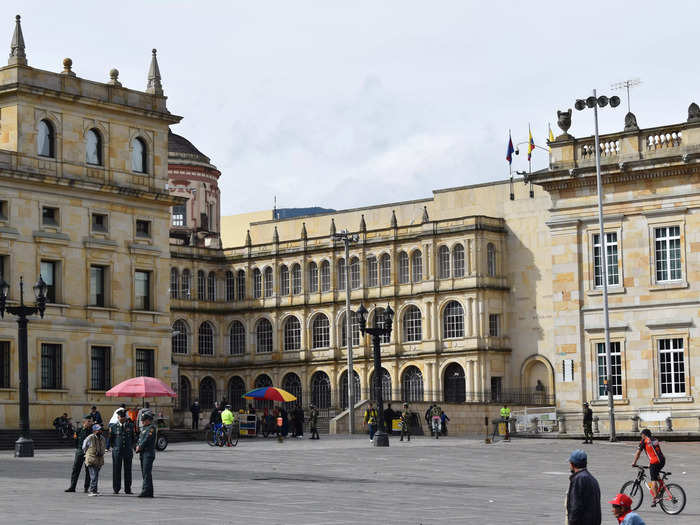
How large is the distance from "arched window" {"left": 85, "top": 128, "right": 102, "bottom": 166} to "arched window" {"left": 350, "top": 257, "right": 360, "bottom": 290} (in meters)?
38.2

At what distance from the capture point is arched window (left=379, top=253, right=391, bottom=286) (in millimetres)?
99625

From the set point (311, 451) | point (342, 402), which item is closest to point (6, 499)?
point (311, 451)

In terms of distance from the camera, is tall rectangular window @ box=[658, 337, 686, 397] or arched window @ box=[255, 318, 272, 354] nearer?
tall rectangular window @ box=[658, 337, 686, 397]

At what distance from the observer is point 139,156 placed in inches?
2640

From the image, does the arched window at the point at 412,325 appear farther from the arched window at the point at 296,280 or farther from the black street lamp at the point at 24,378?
the black street lamp at the point at 24,378

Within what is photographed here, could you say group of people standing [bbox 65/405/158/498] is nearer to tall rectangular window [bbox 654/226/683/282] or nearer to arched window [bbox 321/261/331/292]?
tall rectangular window [bbox 654/226/683/282]

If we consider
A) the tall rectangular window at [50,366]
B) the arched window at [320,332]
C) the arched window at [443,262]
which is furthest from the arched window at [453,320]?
the tall rectangular window at [50,366]

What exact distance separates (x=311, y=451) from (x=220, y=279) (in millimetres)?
59520

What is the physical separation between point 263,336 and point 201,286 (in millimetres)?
5501

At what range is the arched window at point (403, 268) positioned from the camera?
98.8 m

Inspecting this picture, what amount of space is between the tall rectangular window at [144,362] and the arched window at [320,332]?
36.0m

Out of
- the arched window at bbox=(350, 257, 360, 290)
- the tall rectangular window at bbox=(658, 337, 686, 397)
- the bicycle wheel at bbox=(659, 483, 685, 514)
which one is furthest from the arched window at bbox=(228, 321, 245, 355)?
the bicycle wheel at bbox=(659, 483, 685, 514)

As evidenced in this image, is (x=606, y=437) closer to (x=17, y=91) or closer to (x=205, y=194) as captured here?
(x=17, y=91)

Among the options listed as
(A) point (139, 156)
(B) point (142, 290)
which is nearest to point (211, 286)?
(B) point (142, 290)
